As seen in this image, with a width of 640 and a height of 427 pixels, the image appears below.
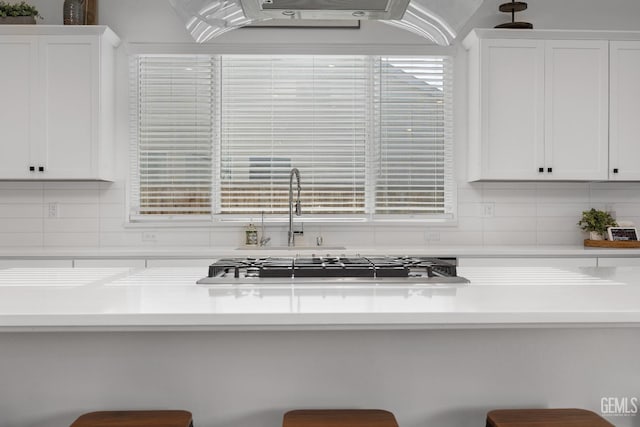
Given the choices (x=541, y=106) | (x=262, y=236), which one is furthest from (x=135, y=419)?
(x=541, y=106)

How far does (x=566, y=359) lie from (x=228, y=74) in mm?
3264

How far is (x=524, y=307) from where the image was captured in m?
1.39

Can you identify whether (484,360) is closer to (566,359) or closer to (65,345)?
(566,359)

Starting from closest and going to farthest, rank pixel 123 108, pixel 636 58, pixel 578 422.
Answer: pixel 578 422 → pixel 636 58 → pixel 123 108

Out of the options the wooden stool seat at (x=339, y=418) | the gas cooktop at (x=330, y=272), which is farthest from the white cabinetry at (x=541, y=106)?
the wooden stool seat at (x=339, y=418)

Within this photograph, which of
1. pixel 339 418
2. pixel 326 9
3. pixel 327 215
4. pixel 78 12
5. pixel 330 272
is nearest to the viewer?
pixel 339 418

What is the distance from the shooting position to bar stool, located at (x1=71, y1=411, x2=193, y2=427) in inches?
58.5

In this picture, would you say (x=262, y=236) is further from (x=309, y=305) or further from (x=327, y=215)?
(x=309, y=305)

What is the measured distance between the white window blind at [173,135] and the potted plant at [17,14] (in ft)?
2.44

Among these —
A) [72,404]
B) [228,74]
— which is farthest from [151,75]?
[72,404]

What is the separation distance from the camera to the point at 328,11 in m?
2.27

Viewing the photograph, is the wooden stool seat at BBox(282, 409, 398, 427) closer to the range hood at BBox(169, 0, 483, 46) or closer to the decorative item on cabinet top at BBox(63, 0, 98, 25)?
the range hood at BBox(169, 0, 483, 46)

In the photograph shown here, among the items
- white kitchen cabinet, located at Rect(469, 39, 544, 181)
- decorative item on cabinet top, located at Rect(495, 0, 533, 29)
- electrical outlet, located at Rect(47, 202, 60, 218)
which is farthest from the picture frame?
decorative item on cabinet top, located at Rect(495, 0, 533, 29)

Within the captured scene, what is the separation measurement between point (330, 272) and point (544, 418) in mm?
792
